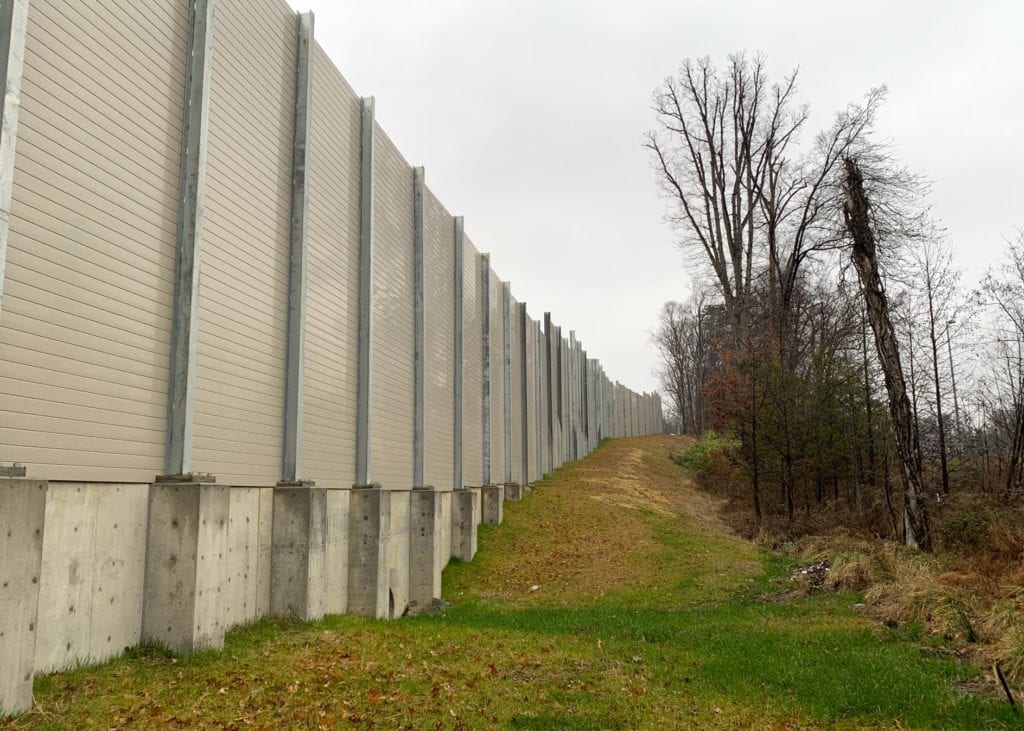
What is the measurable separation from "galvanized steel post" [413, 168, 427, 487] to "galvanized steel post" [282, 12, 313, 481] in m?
5.14

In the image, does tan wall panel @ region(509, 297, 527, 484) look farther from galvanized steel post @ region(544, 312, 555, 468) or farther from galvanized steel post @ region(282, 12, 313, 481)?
galvanized steel post @ region(282, 12, 313, 481)

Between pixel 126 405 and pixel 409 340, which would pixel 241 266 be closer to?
pixel 126 405

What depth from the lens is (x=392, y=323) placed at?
14.9 meters

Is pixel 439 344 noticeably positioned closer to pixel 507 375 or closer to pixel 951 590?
pixel 507 375

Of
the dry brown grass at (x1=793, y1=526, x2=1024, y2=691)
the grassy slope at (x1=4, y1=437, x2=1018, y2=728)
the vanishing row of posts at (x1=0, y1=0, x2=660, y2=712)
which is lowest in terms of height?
the grassy slope at (x1=4, y1=437, x2=1018, y2=728)

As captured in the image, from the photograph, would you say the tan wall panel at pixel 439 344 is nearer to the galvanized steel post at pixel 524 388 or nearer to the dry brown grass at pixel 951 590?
the galvanized steel post at pixel 524 388

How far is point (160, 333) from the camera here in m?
8.05

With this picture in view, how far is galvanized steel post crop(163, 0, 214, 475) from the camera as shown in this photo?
26.5 ft

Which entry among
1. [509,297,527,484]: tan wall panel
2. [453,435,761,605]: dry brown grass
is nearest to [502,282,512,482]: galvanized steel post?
[509,297,527,484]: tan wall panel

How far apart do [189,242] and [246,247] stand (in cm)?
150

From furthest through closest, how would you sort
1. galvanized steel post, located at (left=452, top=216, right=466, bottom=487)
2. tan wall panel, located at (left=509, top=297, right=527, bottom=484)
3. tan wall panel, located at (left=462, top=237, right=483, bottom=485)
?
tan wall panel, located at (left=509, top=297, right=527, bottom=484)
tan wall panel, located at (left=462, top=237, right=483, bottom=485)
galvanized steel post, located at (left=452, top=216, right=466, bottom=487)

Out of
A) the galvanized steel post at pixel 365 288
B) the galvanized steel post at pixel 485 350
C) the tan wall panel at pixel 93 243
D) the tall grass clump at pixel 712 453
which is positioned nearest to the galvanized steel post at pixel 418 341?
the galvanized steel post at pixel 365 288

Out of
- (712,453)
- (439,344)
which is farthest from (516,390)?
(712,453)

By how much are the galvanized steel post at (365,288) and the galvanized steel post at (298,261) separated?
2.28 m
